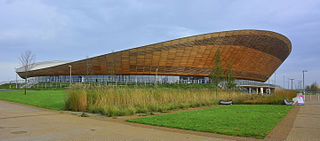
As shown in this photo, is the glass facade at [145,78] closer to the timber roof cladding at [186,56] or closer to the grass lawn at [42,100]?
the timber roof cladding at [186,56]

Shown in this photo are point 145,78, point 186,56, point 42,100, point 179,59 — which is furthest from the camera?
point 145,78

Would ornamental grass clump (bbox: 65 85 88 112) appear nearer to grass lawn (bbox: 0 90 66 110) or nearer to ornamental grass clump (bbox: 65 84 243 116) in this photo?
ornamental grass clump (bbox: 65 84 243 116)

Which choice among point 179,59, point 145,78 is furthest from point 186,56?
point 145,78

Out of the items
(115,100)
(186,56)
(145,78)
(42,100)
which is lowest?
(42,100)

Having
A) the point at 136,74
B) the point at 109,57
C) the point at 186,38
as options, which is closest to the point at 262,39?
the point at 186,38

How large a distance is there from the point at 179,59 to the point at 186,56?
1.32 metres

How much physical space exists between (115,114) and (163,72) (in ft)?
106

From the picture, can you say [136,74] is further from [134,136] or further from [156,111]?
[134,136]

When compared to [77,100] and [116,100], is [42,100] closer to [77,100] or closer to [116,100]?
[77,100]

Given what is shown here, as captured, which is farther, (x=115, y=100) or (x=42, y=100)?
(x=42, y=100)

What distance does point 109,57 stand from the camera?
3891 centimetres

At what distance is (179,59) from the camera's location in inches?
1588

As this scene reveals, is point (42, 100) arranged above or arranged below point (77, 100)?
below

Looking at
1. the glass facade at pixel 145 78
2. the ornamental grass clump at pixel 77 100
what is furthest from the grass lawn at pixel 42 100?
the glass facade at pixel 145 78
